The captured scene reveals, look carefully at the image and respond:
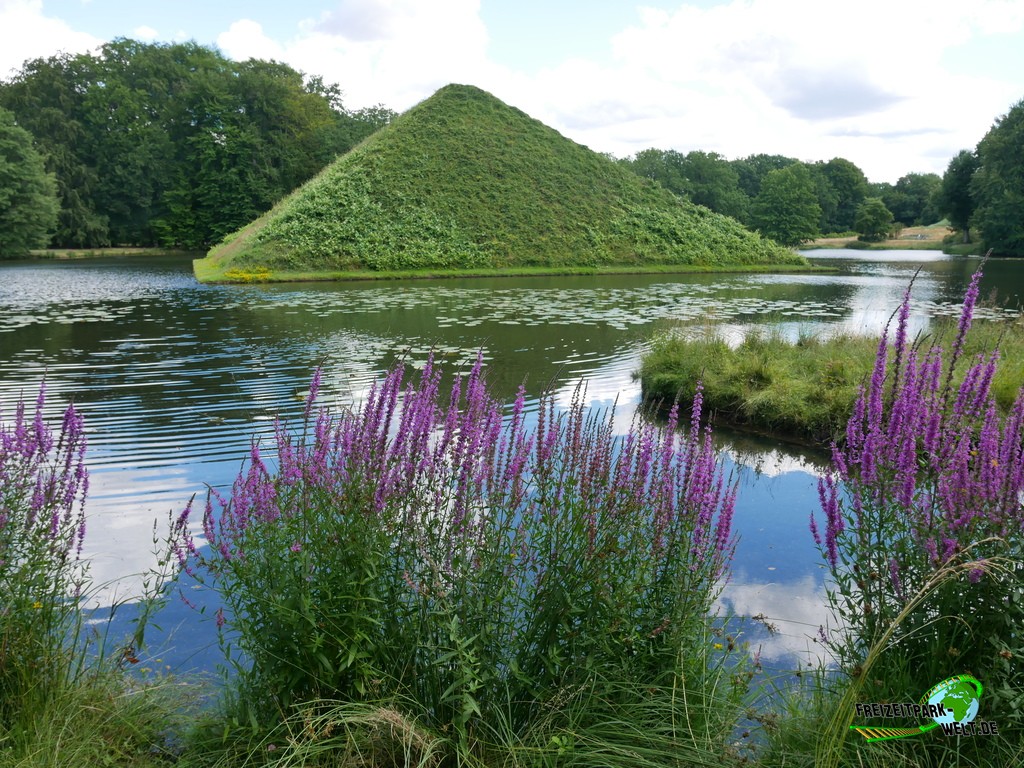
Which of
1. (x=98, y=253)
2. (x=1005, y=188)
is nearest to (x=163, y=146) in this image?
(x=98, y=253)

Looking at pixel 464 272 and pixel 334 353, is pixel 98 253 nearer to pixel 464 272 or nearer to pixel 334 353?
pixel 464 272

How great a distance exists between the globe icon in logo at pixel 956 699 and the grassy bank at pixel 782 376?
277 inches

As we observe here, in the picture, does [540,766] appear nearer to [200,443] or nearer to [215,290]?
[200,443]

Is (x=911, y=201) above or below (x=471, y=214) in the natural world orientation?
above

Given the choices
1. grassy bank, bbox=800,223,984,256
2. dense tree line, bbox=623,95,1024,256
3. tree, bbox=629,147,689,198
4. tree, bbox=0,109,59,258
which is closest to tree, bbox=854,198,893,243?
dense tree line, bbox=623,95,1024,256

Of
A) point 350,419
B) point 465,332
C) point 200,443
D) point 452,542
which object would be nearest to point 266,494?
point 350,419

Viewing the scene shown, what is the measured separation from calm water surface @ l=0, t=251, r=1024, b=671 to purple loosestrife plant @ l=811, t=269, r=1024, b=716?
1535 millimetres

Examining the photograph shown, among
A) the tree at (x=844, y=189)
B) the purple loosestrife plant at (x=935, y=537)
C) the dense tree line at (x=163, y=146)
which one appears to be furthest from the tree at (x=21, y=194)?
the tree at (x=844, y=189)

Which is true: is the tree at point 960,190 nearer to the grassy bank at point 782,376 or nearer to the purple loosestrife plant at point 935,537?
the grassy bank at point 782,376

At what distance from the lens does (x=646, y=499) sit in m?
4.24

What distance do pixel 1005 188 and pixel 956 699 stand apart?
7187 cm

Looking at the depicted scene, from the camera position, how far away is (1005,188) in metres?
61.3

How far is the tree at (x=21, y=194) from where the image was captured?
51.7 meters

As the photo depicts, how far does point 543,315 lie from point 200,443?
15333 millimetres
